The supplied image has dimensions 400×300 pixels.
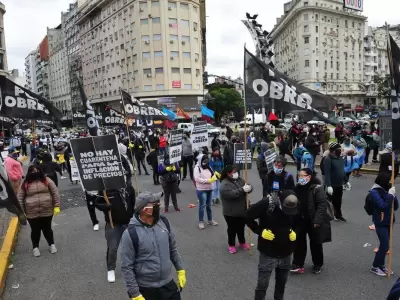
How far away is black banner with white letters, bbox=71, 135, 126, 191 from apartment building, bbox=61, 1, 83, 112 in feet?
265

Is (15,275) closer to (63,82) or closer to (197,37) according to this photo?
(197,37)

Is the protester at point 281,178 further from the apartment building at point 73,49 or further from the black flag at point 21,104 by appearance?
the apartment building at point 73,49

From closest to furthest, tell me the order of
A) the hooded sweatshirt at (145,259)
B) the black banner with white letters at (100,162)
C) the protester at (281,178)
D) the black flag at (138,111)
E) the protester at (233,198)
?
the hooded sweatshirt at (145,259)
the black banner with white letters at (100,162)
the protester at (281,178)
the protester at (233,198)
the black flag at (138,111)

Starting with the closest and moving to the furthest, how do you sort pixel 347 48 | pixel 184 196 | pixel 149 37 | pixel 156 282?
pixel 156 282
pixel 184 196
pixel 149 37
pixel 347 48

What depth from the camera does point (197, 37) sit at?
185 ft

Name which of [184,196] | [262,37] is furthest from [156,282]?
[262,37]

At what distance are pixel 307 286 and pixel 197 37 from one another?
2157 inches

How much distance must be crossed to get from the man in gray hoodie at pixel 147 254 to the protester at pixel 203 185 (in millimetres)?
4115

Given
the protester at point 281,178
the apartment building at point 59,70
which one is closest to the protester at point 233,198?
the protester at point 281,178

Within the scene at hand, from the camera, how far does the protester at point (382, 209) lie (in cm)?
501

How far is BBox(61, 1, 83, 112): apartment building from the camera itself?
8394 cm

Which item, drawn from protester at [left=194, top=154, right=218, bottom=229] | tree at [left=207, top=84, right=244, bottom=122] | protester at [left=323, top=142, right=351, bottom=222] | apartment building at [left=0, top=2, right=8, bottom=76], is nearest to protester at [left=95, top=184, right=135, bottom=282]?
protester at [left=194, top=154, right=218, bottom=229]

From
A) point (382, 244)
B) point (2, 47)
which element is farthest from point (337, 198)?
point (2, 47)

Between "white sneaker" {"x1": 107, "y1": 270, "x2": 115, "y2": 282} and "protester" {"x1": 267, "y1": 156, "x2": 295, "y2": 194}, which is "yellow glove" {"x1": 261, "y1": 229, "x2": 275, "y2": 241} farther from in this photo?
"white sneaker" {"x1": 107, "y1": 270, "x2": 115, "y2": 282}
